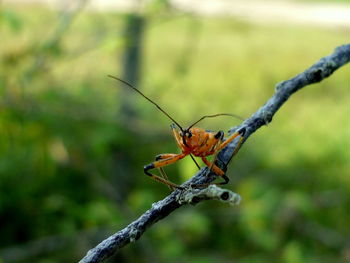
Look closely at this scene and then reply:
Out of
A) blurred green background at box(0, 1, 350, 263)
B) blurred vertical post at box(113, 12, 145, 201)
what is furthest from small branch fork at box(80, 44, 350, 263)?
blurred vertical post at box(113, 12, 145, 201)

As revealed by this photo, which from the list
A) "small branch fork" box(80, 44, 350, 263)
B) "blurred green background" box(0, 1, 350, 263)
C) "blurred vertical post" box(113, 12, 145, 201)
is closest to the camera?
"small branch fork" box(80, 44, 350, 263)

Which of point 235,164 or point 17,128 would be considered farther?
point 235,164

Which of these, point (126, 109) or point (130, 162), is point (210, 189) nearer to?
point (126, 109)

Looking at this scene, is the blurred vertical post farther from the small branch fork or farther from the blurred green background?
the small branch fork

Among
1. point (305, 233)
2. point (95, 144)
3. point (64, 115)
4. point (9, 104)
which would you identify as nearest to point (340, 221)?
point (305, 233)

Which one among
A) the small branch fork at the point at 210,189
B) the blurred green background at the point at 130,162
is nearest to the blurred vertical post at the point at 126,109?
the blurred green background at the point at 130,162

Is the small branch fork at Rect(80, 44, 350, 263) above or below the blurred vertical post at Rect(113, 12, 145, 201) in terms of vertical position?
below

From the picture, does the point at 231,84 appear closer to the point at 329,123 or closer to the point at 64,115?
the point at 329,123

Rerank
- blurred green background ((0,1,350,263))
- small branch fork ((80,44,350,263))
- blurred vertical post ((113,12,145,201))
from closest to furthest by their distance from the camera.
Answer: small branch fork ((80,44,350,263))
blurred green background ((0,1,350,263))
blurred vertical post ((113,12,145,201))
